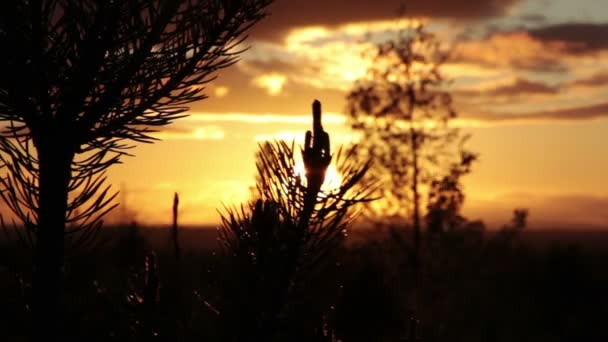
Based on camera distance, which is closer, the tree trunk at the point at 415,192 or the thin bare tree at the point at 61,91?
the thin bare tree at the point at 61,91

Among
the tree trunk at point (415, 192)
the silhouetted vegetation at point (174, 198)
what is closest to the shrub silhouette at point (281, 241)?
the silhouetted vegetation at point (174, 198)

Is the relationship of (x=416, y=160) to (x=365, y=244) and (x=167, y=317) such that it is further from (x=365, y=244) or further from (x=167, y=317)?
(x=167, y=317)

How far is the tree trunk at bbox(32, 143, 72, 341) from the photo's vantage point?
2.44 meters

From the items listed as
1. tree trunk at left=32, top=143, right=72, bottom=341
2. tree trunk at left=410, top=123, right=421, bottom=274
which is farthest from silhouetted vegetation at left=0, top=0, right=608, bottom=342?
tree trunk at left=410, top=123, right=421, bottom=274

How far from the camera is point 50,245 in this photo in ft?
8.00

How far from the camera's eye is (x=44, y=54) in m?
2.41

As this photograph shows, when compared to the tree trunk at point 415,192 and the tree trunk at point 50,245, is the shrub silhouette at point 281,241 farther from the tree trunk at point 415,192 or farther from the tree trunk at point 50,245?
the tree trunk at point 415,192

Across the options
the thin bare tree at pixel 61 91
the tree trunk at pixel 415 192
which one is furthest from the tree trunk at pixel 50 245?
the tree trunk at pixel 415 192

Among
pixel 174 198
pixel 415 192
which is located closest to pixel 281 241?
pixel 174 198

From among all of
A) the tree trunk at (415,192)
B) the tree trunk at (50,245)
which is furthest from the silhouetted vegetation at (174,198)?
the tree trunk at (415,192)

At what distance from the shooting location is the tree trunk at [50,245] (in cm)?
244

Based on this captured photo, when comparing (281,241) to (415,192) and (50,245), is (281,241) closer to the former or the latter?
(50,245)

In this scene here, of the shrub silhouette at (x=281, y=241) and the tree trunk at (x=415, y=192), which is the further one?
the tree trunk at (x=415, y=192)

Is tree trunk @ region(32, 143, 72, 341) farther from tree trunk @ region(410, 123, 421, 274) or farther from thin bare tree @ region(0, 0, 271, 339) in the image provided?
tree trunk @ region(410, 123, 421, 274)
